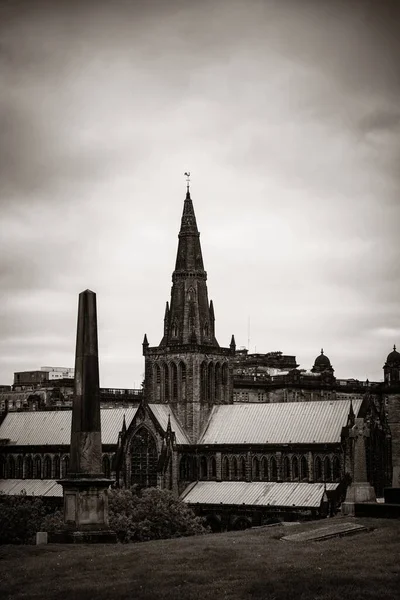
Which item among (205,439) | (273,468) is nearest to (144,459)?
(205,439)

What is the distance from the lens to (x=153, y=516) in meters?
77.9

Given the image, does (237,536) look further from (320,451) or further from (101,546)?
(320,451)

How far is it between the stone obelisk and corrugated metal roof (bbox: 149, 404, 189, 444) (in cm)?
6550

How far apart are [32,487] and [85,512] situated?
252 feet

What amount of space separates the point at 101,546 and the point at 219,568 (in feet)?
26.7

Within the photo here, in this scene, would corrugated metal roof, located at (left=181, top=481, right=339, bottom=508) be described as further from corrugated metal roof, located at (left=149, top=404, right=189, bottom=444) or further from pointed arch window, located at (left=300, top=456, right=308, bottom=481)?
corrugated metal roof, located at (left=149, top=404, right=189, bottom=444)

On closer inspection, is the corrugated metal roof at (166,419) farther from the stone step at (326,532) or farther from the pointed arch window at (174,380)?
the stone step at (326,532)

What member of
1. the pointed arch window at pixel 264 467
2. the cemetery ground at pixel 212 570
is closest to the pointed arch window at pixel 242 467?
the pointed arch window at pixel 264 467

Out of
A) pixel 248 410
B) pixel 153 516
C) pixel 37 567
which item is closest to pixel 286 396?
pixel 248 410

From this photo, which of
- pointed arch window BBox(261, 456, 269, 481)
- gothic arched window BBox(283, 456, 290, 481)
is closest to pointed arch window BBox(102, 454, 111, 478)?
pointed arch window BBox(261, 456, 269, 481)

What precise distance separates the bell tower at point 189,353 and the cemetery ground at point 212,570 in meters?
68.0

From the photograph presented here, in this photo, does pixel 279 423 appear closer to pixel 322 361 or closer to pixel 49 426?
pixel 49 426

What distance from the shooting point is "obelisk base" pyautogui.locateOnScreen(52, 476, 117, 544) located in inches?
1806

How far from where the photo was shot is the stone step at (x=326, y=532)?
45094 mm
